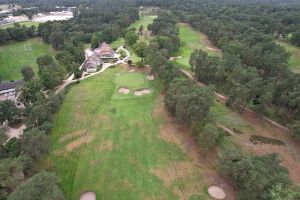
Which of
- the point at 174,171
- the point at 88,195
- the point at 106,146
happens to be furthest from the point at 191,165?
the point at 88,195

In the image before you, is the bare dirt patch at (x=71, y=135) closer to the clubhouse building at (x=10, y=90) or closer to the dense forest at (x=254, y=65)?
the clubhouse building at (x=10, y=90)

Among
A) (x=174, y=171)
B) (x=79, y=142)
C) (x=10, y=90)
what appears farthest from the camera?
(x=10, y=90)

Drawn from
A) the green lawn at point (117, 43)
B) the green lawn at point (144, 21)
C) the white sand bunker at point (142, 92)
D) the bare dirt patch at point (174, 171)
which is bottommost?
the bare dirt patch at point (174, 171)

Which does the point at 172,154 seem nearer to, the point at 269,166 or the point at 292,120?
the point at 269,166

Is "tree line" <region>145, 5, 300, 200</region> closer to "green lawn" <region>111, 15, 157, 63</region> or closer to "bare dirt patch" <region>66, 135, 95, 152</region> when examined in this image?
"green lawn" <region>111, 15, 157, 63</region>

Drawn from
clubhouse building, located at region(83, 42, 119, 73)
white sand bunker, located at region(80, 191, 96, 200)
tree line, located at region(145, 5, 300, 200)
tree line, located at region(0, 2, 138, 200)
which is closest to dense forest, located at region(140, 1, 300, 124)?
tree line, located at region(145, 5, 300, 200)

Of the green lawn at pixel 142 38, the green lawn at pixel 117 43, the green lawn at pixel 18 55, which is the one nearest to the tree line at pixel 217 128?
the green lawn at pixel 142 38

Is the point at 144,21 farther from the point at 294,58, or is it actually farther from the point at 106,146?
the point at 106,146
